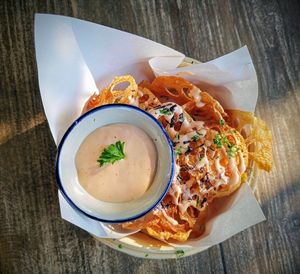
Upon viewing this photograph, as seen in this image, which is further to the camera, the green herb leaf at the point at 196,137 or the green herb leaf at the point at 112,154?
the green herb leaf at the point at 196,137

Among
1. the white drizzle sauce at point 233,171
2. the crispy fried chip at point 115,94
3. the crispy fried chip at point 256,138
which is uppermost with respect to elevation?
the crispy fried chip at point 115,94

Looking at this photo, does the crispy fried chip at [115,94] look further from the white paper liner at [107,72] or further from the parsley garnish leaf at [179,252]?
the parsley garnish leaf at [179,252]

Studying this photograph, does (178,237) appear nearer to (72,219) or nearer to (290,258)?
(72,219)

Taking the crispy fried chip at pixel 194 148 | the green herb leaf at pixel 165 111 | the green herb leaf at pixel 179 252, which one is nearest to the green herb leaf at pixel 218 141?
the crispy fried chip at pixel 194 148

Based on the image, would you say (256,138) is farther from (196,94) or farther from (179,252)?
(179,252)

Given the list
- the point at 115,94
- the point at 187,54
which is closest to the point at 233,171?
the point at 115,94

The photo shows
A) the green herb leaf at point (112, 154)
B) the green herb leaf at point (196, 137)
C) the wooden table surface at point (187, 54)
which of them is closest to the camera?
the green herb leaf at point (112, 154)

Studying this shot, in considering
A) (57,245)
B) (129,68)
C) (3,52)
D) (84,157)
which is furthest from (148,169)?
(3,52)

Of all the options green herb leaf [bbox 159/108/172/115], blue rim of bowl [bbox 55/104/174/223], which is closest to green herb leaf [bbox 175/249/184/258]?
blue rim of bowl [bbox 55/104/174/223]
